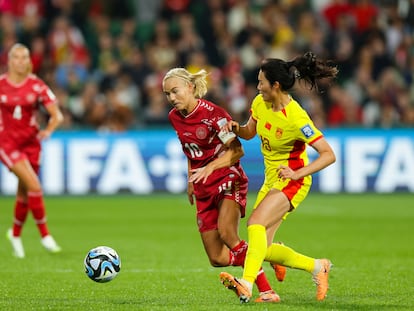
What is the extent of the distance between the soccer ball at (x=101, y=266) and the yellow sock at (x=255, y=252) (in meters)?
1.29

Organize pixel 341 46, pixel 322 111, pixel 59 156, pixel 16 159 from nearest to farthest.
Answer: pixel 16 159 < pixel 59 156 < pixel 322 111 < pixel 341 46

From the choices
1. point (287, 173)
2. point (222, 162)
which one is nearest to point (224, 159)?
point (222, 162)

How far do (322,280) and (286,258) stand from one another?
33cm

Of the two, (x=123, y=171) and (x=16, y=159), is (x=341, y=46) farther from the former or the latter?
(x=16, y=159)

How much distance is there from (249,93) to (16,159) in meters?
9.10

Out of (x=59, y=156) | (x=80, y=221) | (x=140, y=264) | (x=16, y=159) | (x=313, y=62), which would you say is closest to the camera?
(x=313, y=62)

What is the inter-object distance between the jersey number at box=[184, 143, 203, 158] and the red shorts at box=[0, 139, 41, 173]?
3.69 meters

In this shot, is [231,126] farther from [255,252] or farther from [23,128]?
[23,128]

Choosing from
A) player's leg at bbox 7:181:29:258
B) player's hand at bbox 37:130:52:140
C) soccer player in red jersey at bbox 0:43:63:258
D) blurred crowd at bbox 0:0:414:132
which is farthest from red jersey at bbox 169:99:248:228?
blurred crowd at bbox 0:0:414:132

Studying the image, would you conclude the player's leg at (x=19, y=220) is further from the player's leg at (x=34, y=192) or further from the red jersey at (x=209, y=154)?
the red jersey at (x=209, y=154)

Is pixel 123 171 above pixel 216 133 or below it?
below

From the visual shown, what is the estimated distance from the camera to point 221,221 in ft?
26.4

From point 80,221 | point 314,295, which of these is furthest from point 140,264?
point 80,221

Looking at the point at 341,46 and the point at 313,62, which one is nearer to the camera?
the point at 313,62
